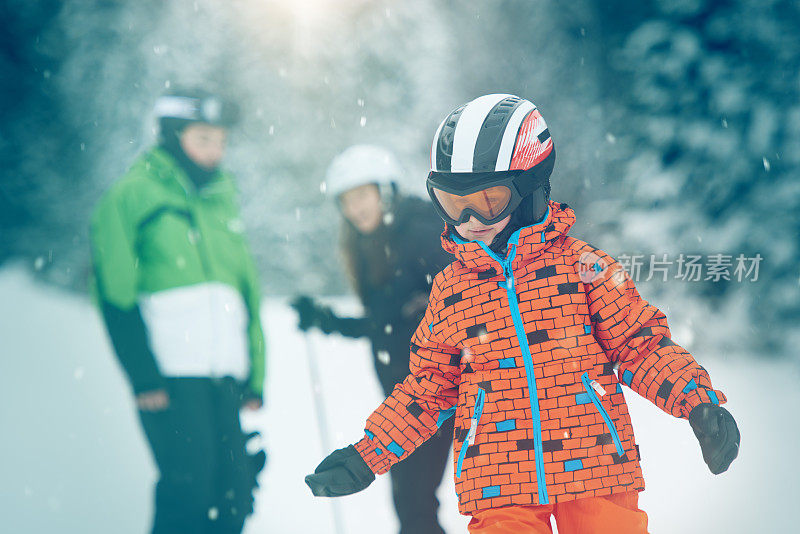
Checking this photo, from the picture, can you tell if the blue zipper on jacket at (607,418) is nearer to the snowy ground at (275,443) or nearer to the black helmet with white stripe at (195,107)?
the snowy ground at (275,443)

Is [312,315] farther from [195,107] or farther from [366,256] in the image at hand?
[195,107]

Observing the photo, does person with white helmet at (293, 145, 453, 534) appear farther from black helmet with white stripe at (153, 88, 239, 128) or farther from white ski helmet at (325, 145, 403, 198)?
black helmet with white stripe at (153, 88, 239, 128)

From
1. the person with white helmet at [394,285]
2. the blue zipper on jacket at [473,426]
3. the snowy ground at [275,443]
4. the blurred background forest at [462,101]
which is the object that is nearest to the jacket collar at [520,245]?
the blue zipper on jacket at [473,426]

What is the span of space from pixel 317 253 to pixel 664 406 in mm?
2070

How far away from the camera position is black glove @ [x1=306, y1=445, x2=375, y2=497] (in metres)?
1.33

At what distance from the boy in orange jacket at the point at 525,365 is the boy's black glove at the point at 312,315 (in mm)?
791

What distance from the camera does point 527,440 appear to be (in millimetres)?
1229

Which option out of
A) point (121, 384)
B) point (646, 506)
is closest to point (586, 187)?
point (646, 506)

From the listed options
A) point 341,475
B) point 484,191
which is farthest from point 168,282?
point 484,191

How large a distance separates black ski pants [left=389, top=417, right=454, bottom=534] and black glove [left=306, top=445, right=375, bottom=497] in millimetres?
720

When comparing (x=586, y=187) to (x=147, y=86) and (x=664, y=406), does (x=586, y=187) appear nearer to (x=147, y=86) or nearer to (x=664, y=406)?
(x=664, y=406)

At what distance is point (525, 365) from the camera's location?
1260 mm

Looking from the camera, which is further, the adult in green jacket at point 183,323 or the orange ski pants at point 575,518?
the adult in green jacket at point 183,323

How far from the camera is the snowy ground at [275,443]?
2.41m
